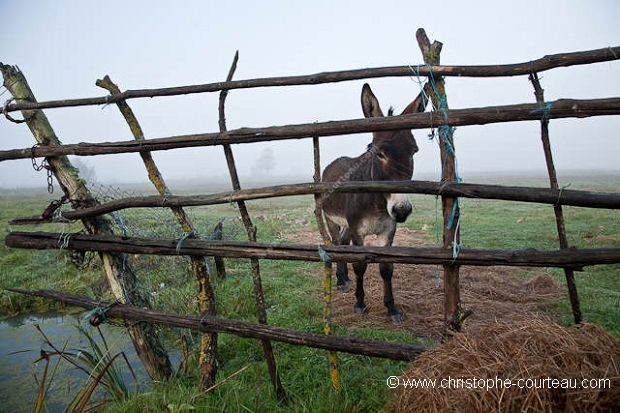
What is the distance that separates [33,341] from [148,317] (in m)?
3.05

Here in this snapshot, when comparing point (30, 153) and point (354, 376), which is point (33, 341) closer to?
point (30, 153)

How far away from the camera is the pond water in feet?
12.1

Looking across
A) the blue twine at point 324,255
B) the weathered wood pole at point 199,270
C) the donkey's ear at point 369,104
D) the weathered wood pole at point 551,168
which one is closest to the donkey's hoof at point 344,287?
the weathered wood pole at point 199,270

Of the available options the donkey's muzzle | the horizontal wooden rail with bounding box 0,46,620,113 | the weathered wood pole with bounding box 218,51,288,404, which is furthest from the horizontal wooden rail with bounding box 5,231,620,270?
the donkey's muzzle

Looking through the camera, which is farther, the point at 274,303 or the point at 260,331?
the point at 274,303

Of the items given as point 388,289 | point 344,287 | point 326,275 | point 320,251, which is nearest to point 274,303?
point 344,287

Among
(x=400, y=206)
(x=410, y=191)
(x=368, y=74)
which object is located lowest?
(x=400, y=206)

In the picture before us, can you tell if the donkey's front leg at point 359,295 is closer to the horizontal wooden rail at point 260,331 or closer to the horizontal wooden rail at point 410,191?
the horizontal wooden rail at point 260,331

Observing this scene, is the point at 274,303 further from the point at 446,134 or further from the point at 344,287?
the point at 446,134

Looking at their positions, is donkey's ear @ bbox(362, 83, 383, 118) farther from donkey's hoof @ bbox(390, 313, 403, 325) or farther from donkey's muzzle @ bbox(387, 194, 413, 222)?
donkey's hoof @ bbox(390, 313, 403, 325)

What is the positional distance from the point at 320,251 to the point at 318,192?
45cm

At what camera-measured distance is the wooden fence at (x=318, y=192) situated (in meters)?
2.32

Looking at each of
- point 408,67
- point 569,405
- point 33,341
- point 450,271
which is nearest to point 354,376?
point 450,271

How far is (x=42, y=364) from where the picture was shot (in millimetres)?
→ 4297
